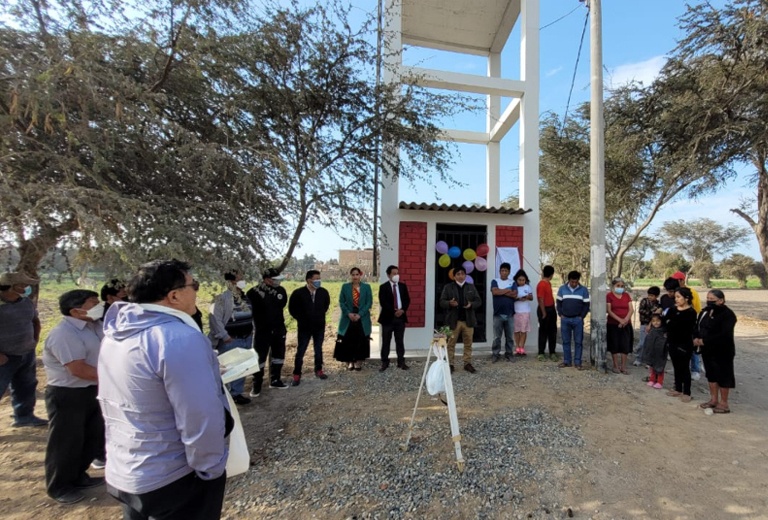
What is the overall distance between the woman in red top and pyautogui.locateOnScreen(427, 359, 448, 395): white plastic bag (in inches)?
187

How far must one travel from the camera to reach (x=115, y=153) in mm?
3686

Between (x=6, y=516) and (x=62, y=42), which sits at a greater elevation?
(x=62, y=42)

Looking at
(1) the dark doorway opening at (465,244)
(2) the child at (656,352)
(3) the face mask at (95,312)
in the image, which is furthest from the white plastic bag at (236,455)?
(2) the child at (656,352)

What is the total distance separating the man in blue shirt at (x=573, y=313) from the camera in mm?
6734

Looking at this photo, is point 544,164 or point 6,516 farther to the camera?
point 544,164

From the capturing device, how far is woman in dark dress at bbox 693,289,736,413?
15.1 ft

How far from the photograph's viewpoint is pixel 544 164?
40.7 ft

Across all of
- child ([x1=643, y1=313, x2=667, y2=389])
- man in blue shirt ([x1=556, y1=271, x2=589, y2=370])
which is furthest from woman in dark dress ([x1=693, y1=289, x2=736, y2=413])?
man in blue shirt ([x1=556, y1=271, x2=589, y2=370])

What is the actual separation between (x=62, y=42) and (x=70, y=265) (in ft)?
7.14

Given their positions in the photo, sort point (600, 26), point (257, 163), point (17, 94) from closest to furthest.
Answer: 1. point (17, 94)
2. point (257, 163)
3. point (600, 26)

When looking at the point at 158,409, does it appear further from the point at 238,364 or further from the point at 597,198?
the point at 597,198

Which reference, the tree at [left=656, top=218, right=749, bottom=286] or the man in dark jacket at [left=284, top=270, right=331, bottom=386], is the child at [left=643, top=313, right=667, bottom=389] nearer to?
the man in dark jacket at [left=284, top=270, right=331, bottom=386]

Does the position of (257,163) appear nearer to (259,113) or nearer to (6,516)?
(259,113)

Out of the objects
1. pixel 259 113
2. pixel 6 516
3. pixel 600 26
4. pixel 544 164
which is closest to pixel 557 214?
pixel 544 164
